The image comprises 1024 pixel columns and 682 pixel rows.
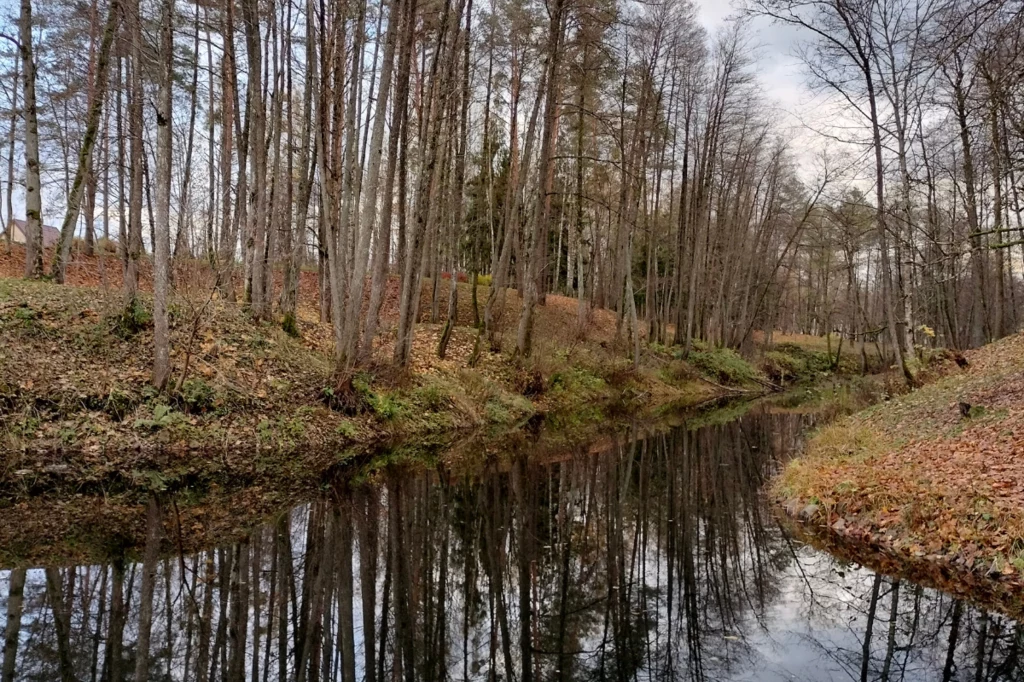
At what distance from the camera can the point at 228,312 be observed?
13.3 m

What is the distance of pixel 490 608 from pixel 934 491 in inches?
192

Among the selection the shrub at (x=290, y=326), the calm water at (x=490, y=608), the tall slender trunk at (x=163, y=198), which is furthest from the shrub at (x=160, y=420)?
the shrub at (x=290, y=326)

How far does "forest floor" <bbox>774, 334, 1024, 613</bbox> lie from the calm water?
0.51 m

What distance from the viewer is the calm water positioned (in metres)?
4.47

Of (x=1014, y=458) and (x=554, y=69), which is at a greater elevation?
(x=554, y=69)

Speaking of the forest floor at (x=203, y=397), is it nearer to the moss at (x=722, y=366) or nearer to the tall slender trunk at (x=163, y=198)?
the tall slender trunk at (x=163, y=198)

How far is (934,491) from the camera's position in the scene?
22.4ft

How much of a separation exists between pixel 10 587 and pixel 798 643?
6.40 m

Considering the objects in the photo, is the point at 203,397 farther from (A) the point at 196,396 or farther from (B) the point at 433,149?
(B) the point at 433,149

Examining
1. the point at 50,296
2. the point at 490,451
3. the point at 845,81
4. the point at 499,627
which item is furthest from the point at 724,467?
the point at 50,296

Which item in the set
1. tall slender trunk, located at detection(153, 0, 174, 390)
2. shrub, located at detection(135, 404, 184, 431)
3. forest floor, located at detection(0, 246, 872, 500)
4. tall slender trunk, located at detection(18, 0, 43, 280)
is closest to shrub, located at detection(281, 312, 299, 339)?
forest floor, located at detection(0, 246, 872, 500)

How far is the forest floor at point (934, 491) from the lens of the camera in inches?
231

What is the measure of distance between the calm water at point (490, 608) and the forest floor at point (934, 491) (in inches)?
20.0

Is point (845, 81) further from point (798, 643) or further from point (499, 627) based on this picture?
point (499, 627)
